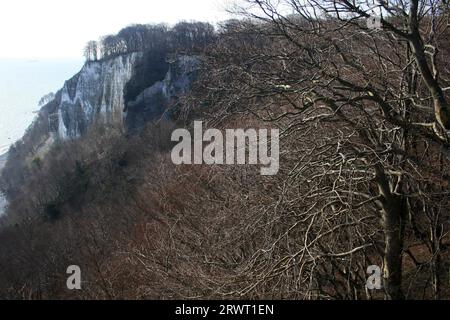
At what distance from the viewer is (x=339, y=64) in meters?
7.08

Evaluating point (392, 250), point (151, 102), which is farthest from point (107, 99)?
point (392, 250)

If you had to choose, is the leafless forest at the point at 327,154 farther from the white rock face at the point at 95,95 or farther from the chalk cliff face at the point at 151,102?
the white rock face at the point at 95,95

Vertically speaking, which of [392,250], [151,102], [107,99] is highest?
[107,99]

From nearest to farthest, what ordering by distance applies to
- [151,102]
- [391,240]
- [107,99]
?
[391,240]
[151,102]
[107,99]

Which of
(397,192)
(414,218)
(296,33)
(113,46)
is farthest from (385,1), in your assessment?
(113,46)

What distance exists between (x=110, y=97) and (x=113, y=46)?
9.11 meters

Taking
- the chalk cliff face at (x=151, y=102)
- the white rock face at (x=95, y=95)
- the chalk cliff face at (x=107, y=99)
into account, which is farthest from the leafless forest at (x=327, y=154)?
the white rock face at (x=95, y=95)

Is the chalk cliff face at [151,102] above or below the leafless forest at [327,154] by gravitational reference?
above

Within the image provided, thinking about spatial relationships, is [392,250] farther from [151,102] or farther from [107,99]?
[107,99]

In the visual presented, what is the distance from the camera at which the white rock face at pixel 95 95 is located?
67.3 meters

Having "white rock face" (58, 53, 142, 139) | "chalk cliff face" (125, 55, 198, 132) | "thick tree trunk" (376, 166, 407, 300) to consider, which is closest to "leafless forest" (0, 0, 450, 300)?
"thick tree trunk" (376, 166, 407, 300)

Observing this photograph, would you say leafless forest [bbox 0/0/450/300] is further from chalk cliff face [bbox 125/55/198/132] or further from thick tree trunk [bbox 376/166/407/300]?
chalk cliff face [bbox 125/55/198/132]

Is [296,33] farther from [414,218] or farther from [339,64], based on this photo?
[414,218]

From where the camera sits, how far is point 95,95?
7212cm
